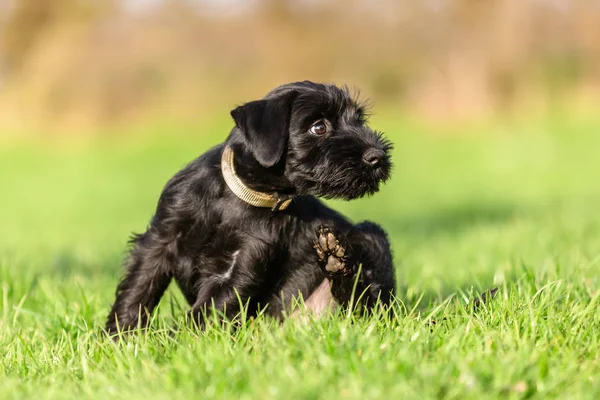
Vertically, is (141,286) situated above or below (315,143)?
below

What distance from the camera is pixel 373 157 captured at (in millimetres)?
3656

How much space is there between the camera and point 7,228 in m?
10.5

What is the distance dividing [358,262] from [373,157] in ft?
1.68

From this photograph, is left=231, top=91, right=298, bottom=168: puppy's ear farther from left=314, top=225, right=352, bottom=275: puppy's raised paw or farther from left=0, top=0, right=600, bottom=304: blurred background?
left=0, top=0, right=600, bottom=304: blurred background

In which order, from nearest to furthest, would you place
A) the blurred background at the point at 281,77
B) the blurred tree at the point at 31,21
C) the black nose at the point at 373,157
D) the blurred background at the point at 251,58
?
the black nose at the point at 373,157 → the blurred background at the point at 281,77 → the blurred background at the point at 251,58 → the blurred tree at the point at 31,21

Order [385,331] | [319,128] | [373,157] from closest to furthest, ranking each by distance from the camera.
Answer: [385,331] < [373,157] < [319,128]

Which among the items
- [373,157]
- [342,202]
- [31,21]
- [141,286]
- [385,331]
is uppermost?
[31,21]

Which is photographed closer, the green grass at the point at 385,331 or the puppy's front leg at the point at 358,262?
the green grass at the point at 385,331

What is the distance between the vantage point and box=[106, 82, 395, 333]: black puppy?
11.5 ft

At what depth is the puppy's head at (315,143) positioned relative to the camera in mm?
3559

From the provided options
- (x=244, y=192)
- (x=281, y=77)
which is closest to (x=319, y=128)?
→ (x=244, y=192)

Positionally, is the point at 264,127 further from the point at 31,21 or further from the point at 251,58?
the point at 31,21

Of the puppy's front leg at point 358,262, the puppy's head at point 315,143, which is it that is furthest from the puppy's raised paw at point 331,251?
the puppy's head at point 315,143

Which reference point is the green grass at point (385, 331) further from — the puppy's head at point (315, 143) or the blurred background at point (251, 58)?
the blurred background at point (251, 58)
